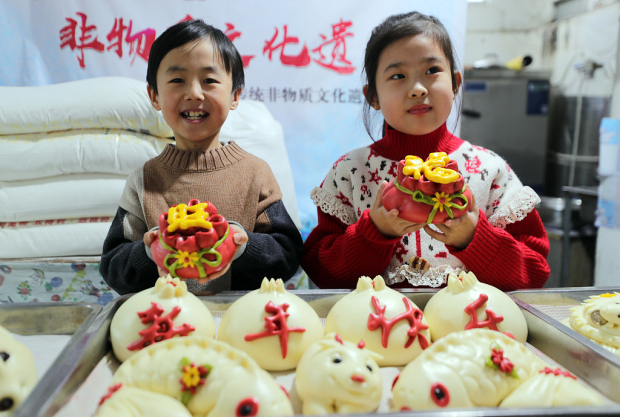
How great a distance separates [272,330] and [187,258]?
0.64 ft

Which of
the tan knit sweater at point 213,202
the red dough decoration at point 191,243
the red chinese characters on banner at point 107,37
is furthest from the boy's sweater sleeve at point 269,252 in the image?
the red chinese characters on banner at point 107,37

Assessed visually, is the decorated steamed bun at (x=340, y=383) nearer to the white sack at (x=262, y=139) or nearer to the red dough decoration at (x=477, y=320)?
the red dough decoration at (x=477, y=320)

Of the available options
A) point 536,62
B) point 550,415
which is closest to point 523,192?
point 550,415

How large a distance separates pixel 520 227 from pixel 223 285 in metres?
0.78

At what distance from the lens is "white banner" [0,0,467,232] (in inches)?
78.5

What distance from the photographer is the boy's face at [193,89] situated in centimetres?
112

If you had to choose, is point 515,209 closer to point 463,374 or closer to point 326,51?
point 463,374

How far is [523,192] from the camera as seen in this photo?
1.16 meters

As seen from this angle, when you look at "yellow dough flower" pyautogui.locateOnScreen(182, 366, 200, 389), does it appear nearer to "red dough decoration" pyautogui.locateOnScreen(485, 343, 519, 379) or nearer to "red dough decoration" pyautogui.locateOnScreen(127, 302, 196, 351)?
"red dough decoration" pyautogui.locateOnScreen(127, 302, 196, 351)

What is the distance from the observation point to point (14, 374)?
0.62 meters

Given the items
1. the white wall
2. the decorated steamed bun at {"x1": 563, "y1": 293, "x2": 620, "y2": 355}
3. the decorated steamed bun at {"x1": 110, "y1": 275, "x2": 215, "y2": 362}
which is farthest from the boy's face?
the white wall

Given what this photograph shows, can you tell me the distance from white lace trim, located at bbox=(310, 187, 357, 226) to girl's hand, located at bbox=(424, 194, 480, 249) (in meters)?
0.27

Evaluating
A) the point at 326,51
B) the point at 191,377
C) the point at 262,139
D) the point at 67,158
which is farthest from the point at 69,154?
the point at 191,377

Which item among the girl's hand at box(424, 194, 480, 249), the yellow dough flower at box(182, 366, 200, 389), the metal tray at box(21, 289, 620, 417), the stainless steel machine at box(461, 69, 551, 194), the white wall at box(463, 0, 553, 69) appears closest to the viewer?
the metal tray at box(21, 289, 620, 417)
